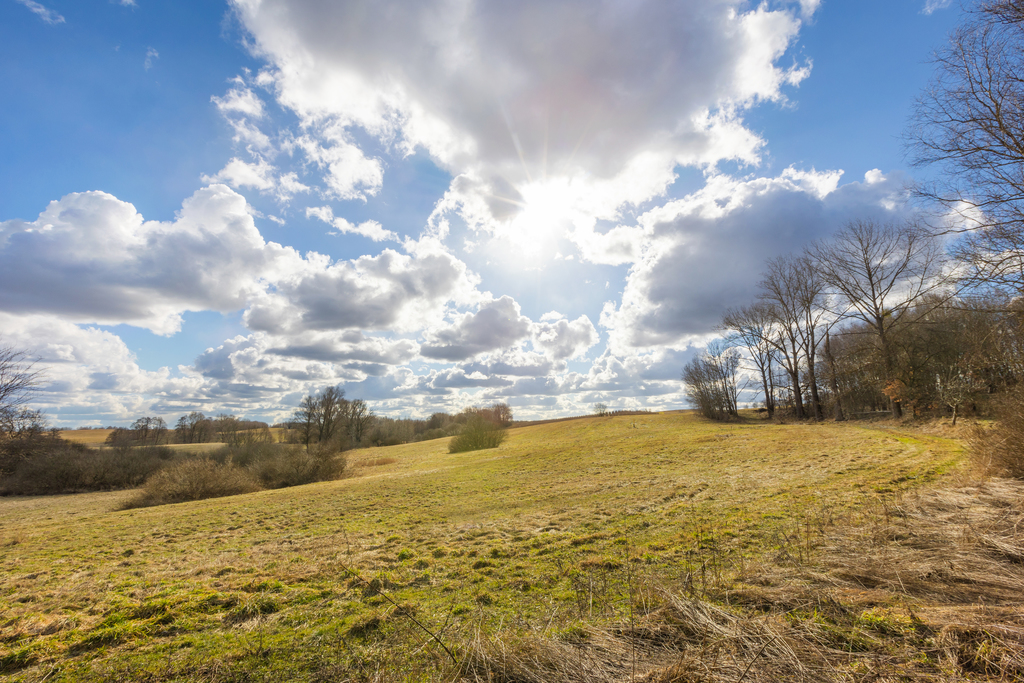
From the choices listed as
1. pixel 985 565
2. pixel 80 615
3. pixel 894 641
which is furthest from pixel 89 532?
pixel 985 565

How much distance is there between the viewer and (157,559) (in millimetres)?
9188

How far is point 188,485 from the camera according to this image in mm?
23984

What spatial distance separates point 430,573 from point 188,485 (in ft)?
83.0

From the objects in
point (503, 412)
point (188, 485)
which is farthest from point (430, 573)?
point (503, 412)

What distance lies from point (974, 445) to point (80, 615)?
18.6m

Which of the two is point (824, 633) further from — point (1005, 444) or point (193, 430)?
point (193, 430)

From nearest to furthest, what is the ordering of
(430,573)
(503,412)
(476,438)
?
(430,573)
(476,438)
(503,412)

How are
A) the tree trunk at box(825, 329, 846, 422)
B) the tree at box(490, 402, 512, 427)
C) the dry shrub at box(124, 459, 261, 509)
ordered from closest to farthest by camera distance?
the dry shrub at box(124, 459, 261, 509) < the tree trunk at box(825, 329, 846, 422) < the tree at box(490, 402, 512, 427)

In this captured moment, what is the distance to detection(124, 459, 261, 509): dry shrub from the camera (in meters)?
23.4

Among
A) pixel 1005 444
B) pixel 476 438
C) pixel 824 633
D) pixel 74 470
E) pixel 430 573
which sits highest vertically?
pixel 1005 444

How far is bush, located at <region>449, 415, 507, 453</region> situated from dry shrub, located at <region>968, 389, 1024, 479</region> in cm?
4087

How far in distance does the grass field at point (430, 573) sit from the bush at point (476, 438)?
31.2 metres

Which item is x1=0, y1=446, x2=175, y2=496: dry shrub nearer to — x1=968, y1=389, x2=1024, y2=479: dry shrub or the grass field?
the grass field

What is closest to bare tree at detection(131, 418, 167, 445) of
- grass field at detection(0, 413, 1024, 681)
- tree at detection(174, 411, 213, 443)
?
tree at detection(174, 411, 213, 443)
